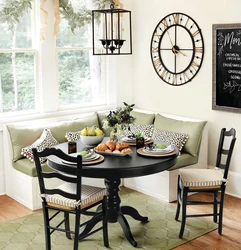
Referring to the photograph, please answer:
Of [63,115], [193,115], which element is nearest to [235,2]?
[193,115]

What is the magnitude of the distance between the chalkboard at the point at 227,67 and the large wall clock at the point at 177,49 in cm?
25

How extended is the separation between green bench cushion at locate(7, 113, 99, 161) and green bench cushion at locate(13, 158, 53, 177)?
8cm

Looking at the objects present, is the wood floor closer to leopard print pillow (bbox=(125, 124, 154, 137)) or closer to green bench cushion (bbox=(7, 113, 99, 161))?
green bench cushion (bbox=(7, 113, 99, 161))

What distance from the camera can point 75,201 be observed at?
12.4 feet

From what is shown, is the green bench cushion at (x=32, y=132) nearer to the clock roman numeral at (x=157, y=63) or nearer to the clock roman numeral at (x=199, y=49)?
the clock roman numeral at (x=157, y=63)

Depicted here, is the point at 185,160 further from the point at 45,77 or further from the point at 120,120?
the point at 45,77

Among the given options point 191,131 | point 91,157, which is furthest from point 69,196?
point 191,131

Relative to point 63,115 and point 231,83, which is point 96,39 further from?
Result: point 231,83

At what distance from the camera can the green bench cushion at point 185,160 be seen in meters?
5.21

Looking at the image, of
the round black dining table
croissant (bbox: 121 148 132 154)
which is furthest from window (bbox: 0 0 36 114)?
croissant (bbox: 121 148 132 154)

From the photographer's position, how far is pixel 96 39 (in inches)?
244

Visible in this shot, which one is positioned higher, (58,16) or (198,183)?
(58,16)

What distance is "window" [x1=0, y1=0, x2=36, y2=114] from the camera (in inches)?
214

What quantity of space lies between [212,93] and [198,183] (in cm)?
150
